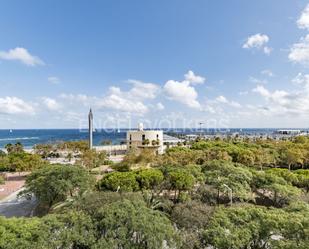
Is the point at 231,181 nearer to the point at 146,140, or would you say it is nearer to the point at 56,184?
the point at 56,184

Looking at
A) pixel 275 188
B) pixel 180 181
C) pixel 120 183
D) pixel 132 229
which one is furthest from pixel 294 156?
pixel 132 229

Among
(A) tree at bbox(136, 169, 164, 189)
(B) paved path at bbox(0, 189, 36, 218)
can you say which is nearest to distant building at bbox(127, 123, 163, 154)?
(B) paved path at bbox(0, 189, 36, 218)

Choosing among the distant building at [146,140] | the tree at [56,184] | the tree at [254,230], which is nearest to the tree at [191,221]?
the tree at [254,230]

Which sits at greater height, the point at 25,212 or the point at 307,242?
the point at 307,242

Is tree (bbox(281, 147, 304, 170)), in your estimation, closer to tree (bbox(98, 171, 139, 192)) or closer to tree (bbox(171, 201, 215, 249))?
tree (bbox(98, 171, 139, 192))

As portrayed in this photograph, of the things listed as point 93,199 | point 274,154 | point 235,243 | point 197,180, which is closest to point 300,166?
point 274,154

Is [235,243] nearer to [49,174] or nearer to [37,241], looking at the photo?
[37,241]

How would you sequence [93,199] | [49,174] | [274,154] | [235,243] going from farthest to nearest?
[274,154] → [49,174] → [93,199] → [235,243]

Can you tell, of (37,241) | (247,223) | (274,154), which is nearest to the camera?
(37,241)
